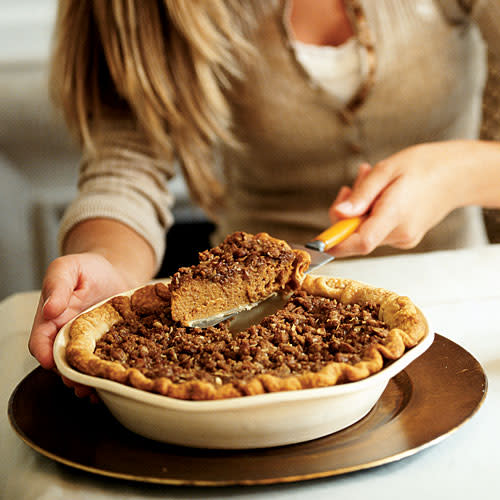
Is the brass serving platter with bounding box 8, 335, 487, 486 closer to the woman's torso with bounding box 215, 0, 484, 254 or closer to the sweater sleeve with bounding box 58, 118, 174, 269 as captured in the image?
the sweater sleeve with bounding box 58, 118, 174, 269

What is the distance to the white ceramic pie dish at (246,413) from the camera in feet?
1.98

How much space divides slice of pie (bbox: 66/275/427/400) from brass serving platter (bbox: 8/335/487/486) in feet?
0.20

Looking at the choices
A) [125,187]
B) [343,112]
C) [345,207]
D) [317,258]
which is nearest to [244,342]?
[317,258]

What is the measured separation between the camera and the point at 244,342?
29.3 inches

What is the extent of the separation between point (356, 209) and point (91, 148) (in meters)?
0.68

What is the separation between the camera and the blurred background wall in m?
2.41

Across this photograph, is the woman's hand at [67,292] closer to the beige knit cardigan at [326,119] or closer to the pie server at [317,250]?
the pie server at [317,250]

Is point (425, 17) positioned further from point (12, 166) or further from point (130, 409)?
point (12, 166)

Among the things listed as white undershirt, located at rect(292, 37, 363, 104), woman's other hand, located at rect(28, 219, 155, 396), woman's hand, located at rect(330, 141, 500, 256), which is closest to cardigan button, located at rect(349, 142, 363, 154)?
white undershirt, located at rect(292, 37, 363, 104)

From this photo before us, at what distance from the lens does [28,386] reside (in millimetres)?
801

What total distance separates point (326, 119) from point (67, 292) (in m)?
0.88

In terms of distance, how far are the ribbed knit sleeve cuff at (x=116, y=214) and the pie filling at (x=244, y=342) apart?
0.44 m

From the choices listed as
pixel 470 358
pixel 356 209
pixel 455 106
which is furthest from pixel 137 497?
pixel 455 106

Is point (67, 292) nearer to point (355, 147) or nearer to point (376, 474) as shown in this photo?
point (376, 474)
